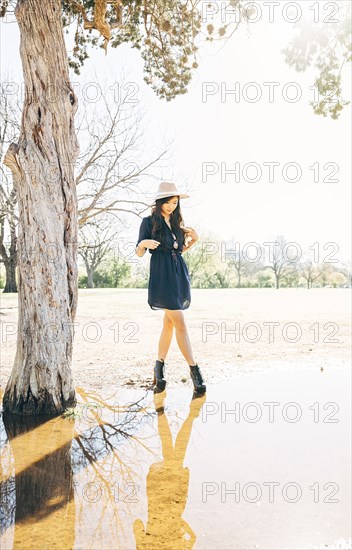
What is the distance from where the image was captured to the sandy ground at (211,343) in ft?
23.2

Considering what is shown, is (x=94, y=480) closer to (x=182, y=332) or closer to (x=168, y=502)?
(x=168, y=502)

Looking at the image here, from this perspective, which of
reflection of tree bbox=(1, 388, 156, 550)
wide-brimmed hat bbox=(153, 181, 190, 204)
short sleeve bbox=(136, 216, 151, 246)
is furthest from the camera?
short sleeve bbox=(136, 216, 151, 246)

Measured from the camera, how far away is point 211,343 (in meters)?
10.0

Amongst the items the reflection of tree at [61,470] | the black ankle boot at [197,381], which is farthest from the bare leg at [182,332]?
the reflection of tree at [61,470]

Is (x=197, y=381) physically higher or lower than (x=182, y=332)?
lower

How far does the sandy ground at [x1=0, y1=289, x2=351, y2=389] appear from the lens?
7058mm

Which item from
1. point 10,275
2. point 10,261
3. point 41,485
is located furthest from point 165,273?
point 10,275

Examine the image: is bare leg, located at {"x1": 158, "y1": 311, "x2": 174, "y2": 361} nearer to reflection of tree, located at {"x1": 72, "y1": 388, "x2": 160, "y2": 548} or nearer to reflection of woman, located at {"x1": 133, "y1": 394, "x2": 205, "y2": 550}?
reflection of tree, located at {"x1": 72, "y1": 388, "x2": 160, "y2": 548}

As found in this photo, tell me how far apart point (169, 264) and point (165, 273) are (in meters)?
0.10

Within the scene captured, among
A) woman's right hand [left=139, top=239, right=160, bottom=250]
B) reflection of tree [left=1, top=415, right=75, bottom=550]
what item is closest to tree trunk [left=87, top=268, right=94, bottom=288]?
woman's right hand [left=139, top=239, right=160, bottom=250]

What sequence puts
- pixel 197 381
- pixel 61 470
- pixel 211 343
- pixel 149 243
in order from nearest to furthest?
pixel 61 470 → pixel 149 243 → pixel 197 381 → pixel 211 343

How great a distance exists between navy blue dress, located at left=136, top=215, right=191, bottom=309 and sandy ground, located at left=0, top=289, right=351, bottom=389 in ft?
3.79

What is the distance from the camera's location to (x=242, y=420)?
471cm

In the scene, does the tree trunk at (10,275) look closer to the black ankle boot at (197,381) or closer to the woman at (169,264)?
the woman at (169,264)
